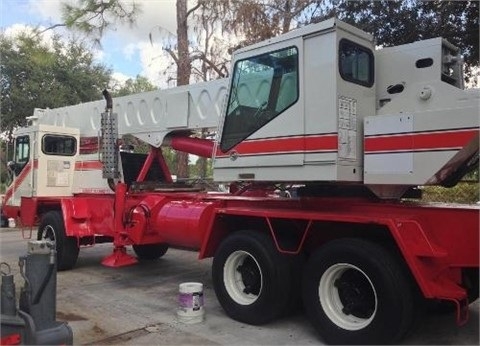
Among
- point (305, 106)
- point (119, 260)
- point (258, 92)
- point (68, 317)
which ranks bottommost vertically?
point (68, 317)

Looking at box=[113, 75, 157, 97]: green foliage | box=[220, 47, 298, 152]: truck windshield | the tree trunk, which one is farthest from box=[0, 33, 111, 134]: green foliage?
box=[220, 47, 298, 152]: truck windshield

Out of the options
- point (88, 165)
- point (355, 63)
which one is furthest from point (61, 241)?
point (355, 63)

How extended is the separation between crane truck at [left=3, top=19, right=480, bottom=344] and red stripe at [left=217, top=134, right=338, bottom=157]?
12mm

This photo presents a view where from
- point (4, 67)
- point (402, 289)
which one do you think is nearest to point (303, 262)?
point (402, 289)

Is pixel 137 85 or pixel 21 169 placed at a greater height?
pixel 137 85

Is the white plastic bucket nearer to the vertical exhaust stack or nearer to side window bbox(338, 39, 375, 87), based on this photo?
side window bbox(338, 39, 375, 87)

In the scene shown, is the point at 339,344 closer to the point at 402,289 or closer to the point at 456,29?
the point at 402,289

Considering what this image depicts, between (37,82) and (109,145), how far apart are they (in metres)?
23.4

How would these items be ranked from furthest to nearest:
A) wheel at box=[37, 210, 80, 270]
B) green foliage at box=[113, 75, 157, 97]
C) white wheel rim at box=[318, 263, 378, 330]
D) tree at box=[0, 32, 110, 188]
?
green foliage at box=[113, 75, 157, 97] < tree at box=[0, 32, 110, 188] < wheel at box=[37, 210, 80, 270] < white wheel rim at box=[318, 263, 378, 330]

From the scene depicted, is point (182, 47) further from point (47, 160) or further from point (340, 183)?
point (340, 183)

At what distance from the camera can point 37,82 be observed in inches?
1158

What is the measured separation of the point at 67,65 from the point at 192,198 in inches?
1009

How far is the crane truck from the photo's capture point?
4.72m

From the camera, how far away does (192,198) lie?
7.59m
